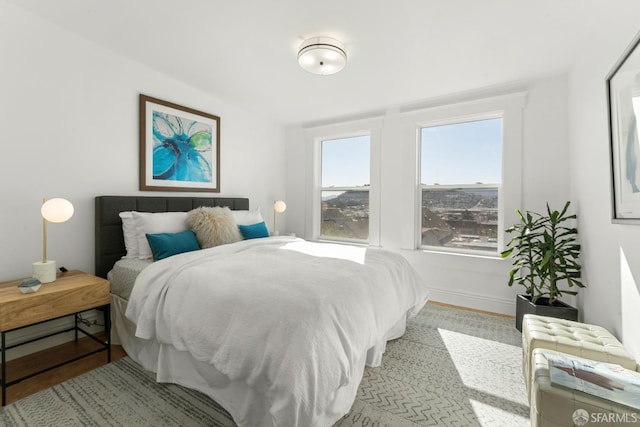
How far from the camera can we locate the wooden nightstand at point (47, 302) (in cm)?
165

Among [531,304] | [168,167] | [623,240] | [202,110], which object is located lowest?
[531,304]

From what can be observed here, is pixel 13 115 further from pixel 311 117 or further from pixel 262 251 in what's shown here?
pixel 311 117

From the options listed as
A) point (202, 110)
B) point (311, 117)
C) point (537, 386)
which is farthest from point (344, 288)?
point (311, 117)

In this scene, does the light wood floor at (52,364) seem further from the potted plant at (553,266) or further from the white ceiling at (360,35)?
the potted plant at (553,266)

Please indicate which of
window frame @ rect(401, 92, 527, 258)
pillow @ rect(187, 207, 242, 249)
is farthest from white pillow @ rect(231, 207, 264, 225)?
window frame @ rect(401, 92, 527, 258)

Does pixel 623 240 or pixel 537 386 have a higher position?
pixel 623 240

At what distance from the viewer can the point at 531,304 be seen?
2607 mm

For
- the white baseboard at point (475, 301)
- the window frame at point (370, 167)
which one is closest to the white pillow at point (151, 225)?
the window frame at point (370, 167)

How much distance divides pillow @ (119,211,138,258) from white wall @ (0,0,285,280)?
29 centimetres

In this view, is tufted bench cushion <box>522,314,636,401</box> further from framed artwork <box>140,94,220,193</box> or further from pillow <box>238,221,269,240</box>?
framed artwork <box>140,94,220,193</box>

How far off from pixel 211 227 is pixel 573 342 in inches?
110

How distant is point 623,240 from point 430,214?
6.86 feet

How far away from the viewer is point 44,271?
1972 millimetres

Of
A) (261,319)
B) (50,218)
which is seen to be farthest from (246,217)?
(261,319)
